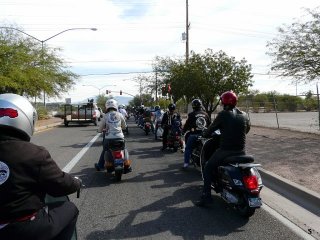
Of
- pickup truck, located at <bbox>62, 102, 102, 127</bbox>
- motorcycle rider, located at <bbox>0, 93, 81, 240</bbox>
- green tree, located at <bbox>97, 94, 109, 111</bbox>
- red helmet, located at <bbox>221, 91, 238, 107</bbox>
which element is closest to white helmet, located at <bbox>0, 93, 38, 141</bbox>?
motorcycle rider, located at <bbox>0, 93, 81, 240</bbox>

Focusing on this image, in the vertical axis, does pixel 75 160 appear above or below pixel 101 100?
below

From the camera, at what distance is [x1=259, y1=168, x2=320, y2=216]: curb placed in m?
6.99

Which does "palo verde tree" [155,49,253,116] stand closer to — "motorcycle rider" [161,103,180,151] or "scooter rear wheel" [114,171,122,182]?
"motorcycle rider" [161,103,180,151]

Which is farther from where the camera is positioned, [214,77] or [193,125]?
[214,77]

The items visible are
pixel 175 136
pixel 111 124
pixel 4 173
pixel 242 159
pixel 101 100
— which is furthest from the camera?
pixel 101 100

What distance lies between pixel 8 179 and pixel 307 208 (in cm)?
526

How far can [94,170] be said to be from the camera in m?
10.6

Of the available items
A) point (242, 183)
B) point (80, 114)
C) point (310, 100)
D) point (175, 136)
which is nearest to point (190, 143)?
point (242, 183)

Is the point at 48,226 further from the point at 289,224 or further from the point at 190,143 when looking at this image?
the point at 190,143

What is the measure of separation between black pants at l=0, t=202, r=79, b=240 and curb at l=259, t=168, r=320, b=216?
454cm

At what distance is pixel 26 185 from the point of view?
295 cm

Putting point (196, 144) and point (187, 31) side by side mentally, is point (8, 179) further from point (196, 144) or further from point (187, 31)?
point (187, 31)

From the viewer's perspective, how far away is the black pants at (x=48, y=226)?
2.85 metres

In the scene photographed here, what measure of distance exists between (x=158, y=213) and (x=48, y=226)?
Answer: 376 centimetres
